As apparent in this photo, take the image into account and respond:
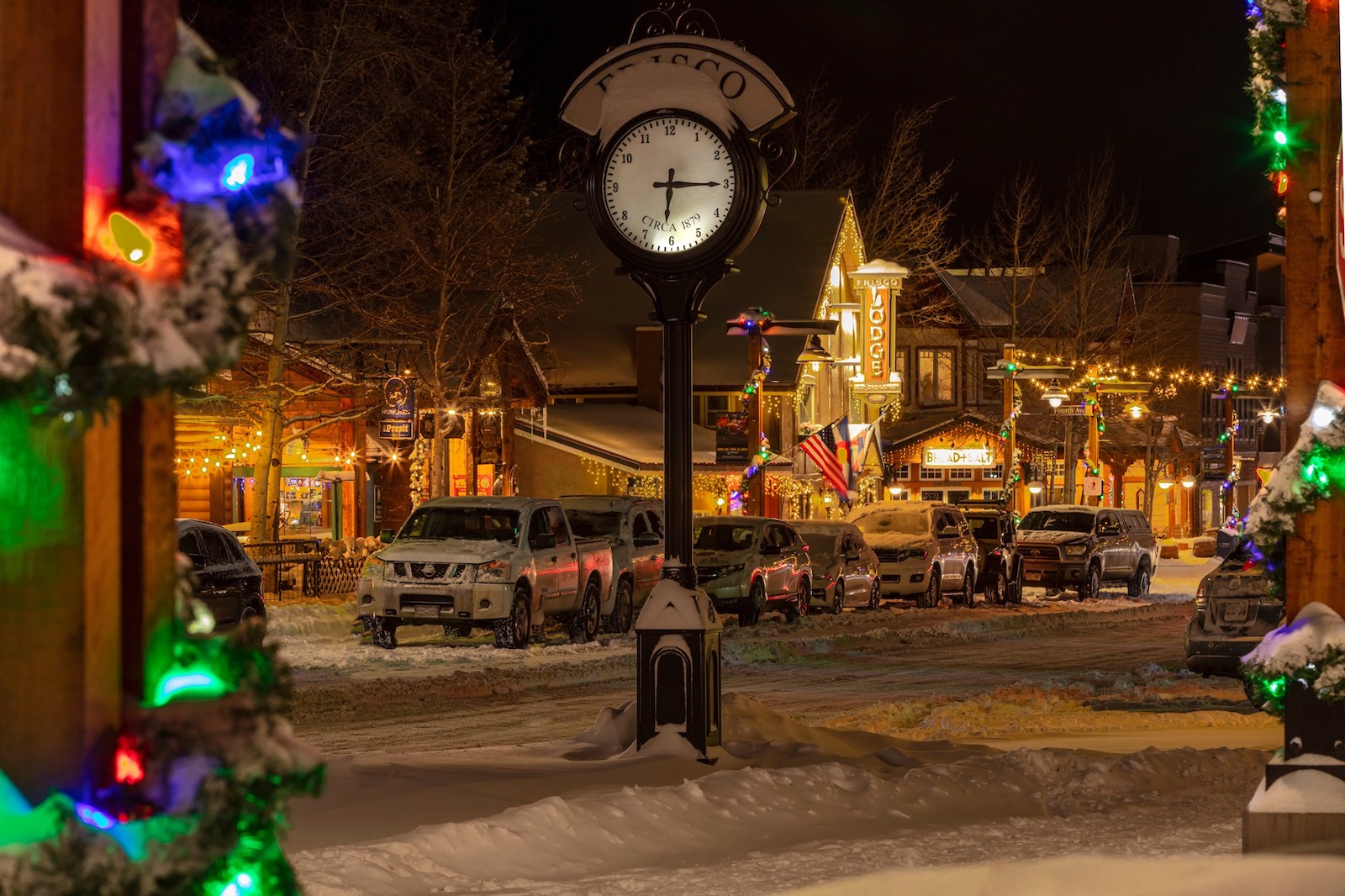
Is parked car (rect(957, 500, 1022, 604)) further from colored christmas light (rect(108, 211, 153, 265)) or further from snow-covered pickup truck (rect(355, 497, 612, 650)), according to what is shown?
colored christmas light (rect(108, 211, 153, 265))

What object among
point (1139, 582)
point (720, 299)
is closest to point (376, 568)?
point (1139, 582)

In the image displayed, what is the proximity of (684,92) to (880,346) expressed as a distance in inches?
1780

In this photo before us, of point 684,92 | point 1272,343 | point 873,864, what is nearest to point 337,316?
point 684,92

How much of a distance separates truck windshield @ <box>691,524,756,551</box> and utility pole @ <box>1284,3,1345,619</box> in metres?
21.5

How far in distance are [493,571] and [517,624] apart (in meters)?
0.83

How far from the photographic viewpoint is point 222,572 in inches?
747

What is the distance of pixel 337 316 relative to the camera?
3688 centimetres

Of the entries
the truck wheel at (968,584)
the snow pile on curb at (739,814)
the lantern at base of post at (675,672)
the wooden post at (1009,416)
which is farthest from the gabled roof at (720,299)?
the snow pile on curb at (739,814)

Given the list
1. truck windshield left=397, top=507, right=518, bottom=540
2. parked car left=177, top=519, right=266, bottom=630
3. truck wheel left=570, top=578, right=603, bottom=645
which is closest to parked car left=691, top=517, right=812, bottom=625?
truck wheel left=570, top=578, right=603, bottom=645

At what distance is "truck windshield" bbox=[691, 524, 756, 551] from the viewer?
28.8 metres

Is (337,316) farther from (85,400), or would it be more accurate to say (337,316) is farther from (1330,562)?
(85,400)

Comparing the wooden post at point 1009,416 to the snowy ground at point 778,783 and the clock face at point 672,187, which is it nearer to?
the snowy ground at point 778,783

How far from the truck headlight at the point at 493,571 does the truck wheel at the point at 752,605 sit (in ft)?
21.6

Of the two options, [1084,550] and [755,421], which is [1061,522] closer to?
[1084,550]
